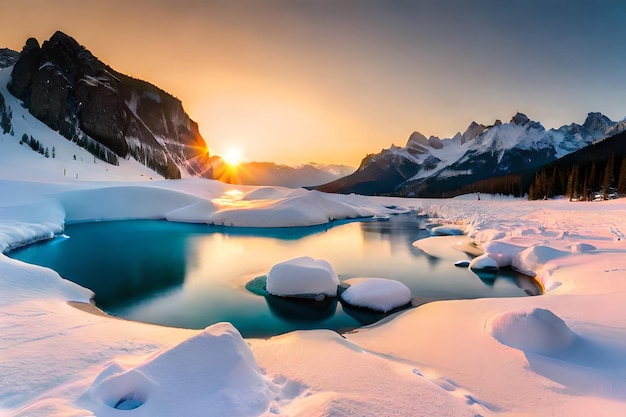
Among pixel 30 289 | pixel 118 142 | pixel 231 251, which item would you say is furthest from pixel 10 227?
pixel 118 142

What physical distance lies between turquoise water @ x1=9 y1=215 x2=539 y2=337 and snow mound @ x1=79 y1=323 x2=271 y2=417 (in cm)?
401

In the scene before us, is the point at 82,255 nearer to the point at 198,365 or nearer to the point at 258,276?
the point at 258,276

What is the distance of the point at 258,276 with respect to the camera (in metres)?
12.8

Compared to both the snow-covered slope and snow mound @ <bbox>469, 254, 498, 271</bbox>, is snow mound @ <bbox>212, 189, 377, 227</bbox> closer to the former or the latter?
snow mound @ <bbox>469, 254, 498, 271</bbox>

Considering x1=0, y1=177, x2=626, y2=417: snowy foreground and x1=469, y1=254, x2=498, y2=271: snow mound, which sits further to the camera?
x1=469, y1=254, x2=498, y2=271: snow mound

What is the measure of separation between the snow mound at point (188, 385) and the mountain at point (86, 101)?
81.2m

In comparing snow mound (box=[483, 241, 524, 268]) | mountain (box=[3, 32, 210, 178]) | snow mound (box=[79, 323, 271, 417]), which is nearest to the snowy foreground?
snow mound (box=[79, 323, 271, 417])

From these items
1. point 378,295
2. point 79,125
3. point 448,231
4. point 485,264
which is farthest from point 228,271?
point 79,125

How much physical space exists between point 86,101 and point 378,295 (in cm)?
9193

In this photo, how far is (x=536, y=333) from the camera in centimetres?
534

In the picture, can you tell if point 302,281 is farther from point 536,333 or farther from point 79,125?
point 79,125

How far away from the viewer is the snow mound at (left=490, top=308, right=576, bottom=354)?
17.2 ft

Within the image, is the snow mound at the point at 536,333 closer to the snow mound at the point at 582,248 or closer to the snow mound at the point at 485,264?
the snow mound at the point at 485,264

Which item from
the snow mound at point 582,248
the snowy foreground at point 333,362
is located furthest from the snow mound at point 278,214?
the snow mound at point 582,248
